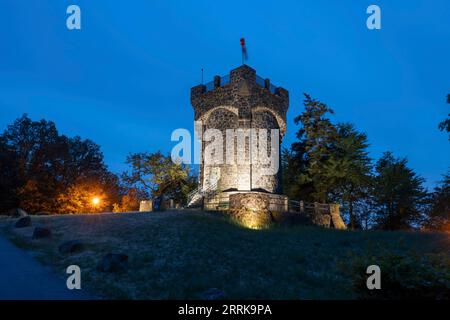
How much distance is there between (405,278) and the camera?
8219 millimetres

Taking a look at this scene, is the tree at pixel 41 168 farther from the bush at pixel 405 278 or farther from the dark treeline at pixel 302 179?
the bush at pixel 405 278

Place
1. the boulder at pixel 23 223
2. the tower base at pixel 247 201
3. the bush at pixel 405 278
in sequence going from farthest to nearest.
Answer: the tower base at pixel 247 201
the boulder at pixel 23 223
the bush at pixel 405 278

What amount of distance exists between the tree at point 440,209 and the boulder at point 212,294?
31.9 metres

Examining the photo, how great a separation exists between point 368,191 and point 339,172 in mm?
6308

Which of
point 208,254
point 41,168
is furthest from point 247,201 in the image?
point 41,168

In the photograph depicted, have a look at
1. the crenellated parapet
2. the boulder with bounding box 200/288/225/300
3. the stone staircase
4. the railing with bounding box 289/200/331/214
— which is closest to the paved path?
the boulder with bounding box 200/288/225/300

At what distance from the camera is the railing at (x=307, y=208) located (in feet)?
95.6

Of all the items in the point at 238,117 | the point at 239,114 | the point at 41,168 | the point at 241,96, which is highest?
the point at 241,96

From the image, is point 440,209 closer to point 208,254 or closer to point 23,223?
point 208,254

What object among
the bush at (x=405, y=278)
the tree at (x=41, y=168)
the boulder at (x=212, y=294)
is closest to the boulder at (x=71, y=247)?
the boulder at (x=212, y=294)

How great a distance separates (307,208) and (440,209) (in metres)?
14.2
